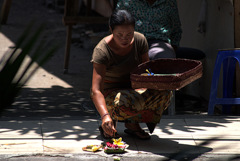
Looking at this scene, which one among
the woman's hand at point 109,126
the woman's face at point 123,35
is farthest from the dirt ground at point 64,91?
the woman's hand at point 109,126

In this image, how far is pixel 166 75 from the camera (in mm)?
3604

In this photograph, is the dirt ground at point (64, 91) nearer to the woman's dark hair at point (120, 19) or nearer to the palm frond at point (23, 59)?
the woman's dark hair at point (120, 19)

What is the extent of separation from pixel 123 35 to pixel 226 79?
238cm

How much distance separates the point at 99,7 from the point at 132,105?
10.0m

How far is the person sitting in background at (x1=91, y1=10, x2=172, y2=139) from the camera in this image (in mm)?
3742

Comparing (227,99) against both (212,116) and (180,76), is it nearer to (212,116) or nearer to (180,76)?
(212,116)

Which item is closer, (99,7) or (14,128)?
(14,128)

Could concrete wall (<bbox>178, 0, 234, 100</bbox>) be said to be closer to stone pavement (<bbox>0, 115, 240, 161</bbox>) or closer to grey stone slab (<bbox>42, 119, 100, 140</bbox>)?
stone pavement (<bbox>0, 115, 240, 161</bbox>)

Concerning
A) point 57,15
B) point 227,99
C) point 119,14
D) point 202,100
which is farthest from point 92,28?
point 119,14

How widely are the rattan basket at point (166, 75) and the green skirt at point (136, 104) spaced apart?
17 cm

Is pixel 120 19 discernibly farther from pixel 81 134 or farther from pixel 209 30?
pixel 209 30

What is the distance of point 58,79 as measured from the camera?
8.24 metres

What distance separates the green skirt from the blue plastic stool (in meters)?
1.74

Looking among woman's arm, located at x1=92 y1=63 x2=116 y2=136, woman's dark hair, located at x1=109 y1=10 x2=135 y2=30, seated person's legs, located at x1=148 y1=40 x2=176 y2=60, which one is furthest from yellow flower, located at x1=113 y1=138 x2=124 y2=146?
seated person's legs, located at x1=148 y1=40 x2=176 y2=60
